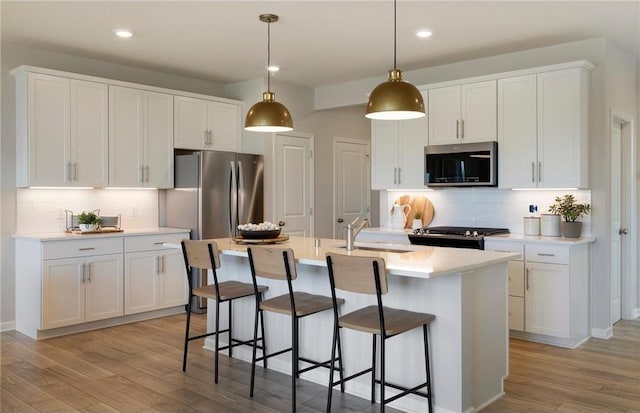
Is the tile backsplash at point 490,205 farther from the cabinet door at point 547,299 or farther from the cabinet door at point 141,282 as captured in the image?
the cabinet door at point 141,282

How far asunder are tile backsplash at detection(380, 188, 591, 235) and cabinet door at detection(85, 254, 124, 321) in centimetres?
322

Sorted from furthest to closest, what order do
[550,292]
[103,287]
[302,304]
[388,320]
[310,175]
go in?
1. [310,175]
2. [103,287]
3. [550,292]
4. [302,304]
5. [388,320]

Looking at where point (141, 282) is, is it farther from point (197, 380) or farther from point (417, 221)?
point (417, 221)

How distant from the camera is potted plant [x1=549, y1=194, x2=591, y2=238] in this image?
4672 mm

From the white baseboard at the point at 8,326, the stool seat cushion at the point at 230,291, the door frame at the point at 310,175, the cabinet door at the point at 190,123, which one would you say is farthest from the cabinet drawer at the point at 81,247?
the door frame at the point at 310,175

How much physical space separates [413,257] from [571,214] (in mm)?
2247

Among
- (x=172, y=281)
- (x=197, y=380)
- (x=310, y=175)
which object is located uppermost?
(x=310, y=175)

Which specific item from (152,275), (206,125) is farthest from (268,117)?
(206,125)

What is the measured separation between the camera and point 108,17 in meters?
4.21

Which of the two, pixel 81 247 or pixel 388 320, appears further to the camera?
pixel 81 247

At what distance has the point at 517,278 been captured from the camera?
4676 millimetres

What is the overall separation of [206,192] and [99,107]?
4.42 feet

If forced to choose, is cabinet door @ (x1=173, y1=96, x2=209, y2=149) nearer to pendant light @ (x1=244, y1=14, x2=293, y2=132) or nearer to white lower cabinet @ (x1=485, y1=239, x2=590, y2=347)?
pendant light @ (x1=244, y1=14, x2=293, y2=132)

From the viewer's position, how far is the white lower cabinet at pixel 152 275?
5.25 meters
